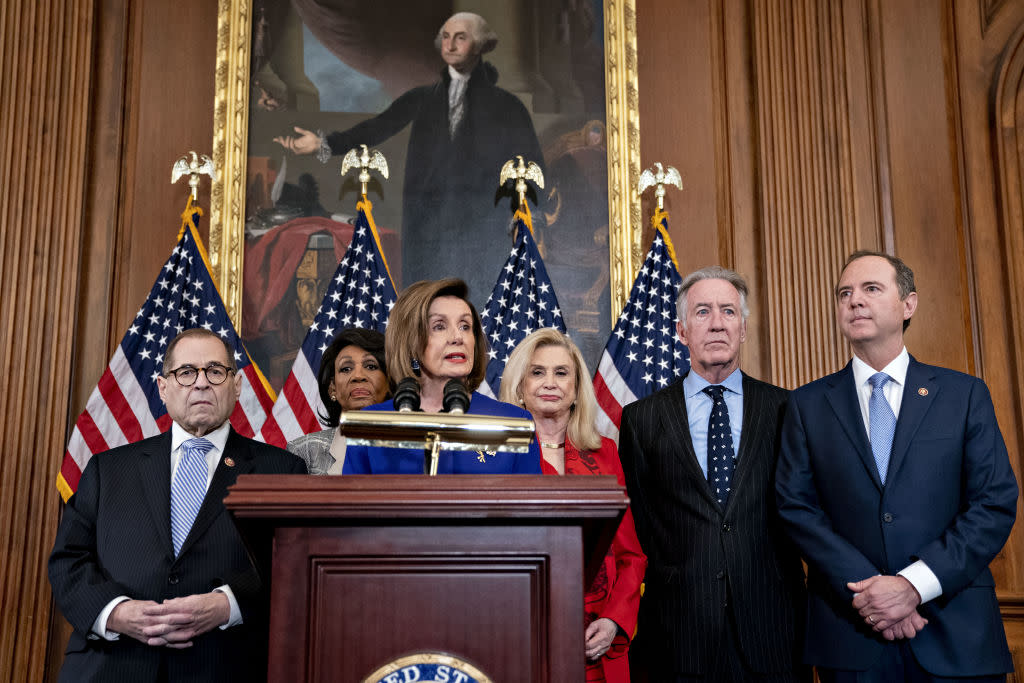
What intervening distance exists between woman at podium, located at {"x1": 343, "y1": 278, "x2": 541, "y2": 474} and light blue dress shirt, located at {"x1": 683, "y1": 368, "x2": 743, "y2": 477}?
0.67 meters

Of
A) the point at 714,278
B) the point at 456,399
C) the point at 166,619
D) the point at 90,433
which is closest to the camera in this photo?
the point at 456,399

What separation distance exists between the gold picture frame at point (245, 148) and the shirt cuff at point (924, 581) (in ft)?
8.38

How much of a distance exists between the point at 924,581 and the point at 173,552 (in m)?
2.09

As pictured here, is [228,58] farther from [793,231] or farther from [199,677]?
[199,677]

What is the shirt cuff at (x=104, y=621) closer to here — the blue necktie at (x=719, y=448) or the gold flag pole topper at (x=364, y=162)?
the blue necktie at (x=719, y=448)

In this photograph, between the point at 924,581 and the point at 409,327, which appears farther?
the point at 409,327

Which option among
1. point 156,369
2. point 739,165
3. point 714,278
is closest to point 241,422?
point 156,369

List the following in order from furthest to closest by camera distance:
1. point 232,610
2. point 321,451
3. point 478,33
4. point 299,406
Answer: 1. point 478,33
2. point 299,406
3. point 321,451
4. point 232,610

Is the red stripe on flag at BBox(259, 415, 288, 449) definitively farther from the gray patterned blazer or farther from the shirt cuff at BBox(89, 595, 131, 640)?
the shirt cuff at BBox(89, 595, 131, 640)

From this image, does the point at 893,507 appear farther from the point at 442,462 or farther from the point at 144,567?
the point at 144,567

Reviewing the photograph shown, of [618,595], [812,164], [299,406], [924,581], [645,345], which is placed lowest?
[618,595]

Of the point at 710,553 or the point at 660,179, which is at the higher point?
the point at 660,179

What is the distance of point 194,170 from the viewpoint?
4.83m

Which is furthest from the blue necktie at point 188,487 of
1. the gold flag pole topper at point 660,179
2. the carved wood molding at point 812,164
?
the carved wood molding at point 812,164
